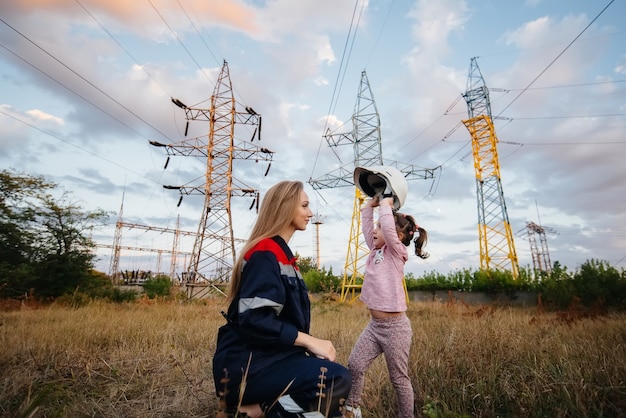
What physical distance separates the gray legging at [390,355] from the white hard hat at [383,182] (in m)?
1.04

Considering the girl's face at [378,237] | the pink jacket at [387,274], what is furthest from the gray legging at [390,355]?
the girl's face at [378,237]

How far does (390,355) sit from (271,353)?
3.98 feet

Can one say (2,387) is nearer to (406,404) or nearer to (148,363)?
(148,363)

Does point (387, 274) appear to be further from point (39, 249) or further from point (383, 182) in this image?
point (39, 249)

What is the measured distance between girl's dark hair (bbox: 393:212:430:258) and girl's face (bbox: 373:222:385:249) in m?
0.21

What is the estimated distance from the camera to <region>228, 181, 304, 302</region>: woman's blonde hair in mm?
2121

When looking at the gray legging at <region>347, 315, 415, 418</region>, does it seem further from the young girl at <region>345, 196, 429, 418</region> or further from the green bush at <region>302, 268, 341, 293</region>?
the green bush at <region>302, 268, 341, 293</region>

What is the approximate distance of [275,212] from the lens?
2191mm

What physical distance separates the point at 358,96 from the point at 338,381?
15.6m

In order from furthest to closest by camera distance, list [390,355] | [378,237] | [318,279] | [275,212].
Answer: [318,279] < [378,237] < [390,355] < [275,212]

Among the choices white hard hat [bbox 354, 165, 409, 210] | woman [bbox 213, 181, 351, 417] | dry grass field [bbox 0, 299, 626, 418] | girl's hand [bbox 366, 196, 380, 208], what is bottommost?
dry grass field [bbox 0, 299, 626, 418]

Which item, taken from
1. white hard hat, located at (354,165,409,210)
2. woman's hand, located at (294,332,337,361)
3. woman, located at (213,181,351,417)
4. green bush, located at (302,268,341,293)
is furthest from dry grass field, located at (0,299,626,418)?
green bush, located at (302,268,341,293)

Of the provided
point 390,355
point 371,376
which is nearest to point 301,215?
point 390,355

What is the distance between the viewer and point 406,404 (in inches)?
97.9
